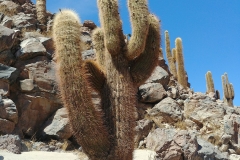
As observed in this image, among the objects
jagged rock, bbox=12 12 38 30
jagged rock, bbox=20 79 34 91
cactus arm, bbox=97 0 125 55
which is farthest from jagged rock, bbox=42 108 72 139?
cactus arm, bbox=97 0 125 55

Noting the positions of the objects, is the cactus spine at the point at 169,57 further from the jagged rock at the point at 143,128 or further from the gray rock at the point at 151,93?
the jagged rock at the point at 143,128

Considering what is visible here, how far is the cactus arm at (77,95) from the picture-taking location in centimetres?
425

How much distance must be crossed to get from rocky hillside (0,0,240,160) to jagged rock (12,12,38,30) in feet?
0.20

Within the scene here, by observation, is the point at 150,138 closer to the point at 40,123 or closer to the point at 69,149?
the point at 69,149

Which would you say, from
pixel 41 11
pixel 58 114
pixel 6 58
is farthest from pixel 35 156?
pixel 41 11

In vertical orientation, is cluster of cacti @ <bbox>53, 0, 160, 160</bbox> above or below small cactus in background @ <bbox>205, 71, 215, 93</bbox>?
below

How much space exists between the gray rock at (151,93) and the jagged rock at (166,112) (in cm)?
47

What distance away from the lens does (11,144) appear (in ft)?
25.3

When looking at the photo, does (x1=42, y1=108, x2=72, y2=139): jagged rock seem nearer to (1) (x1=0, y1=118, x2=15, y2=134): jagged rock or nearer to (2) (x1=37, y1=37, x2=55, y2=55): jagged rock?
(1) (x1=0, y1=118, x2=15, y2=134): jagged rock

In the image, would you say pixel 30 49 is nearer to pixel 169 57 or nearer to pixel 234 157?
pixel 234 157

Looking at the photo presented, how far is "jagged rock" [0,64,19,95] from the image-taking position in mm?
10163

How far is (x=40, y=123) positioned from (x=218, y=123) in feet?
22.1

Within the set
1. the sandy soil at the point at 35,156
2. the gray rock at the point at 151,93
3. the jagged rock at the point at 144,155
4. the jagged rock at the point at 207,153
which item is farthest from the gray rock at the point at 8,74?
the jagged rock at the point at 207,153

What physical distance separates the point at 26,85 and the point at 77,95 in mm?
6836
